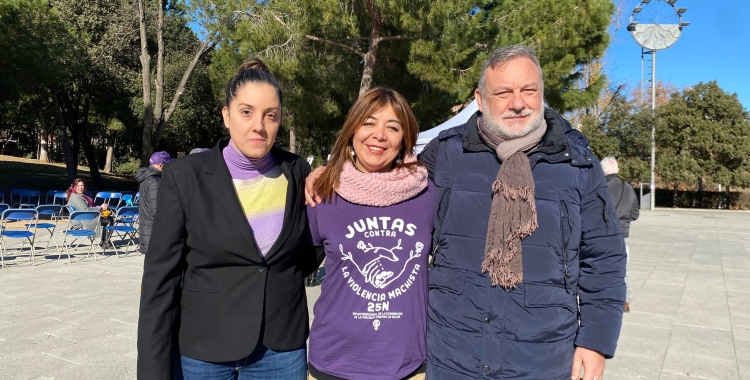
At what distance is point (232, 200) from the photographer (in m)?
1.73

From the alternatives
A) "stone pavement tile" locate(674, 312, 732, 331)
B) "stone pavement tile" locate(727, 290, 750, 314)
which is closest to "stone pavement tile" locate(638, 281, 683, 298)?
"stone pavement tile" locate(727, 290, 750, 314)

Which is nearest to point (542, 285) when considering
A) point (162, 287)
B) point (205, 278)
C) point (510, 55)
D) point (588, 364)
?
point (588, 364)

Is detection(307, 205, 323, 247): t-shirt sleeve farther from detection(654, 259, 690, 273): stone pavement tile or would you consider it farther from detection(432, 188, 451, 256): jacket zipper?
detection(654, 259, 690, 273): stone pavement tile

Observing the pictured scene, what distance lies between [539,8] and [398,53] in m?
3.02

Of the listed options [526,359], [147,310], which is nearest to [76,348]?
[147,310]

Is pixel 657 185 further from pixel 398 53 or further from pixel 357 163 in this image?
pixel 357 163

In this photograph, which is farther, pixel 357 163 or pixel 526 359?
pixel 357 163

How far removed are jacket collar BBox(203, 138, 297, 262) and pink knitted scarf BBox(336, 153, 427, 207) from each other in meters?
0.20

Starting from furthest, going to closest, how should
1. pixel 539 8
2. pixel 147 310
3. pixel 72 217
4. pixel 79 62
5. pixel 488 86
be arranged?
pixel 79 62
pixel 539 8
pixel 72 217
pixel 488 86
pixel 147 310

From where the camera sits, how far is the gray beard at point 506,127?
1.80m

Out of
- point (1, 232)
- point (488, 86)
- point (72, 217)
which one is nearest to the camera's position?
point (488, 86)

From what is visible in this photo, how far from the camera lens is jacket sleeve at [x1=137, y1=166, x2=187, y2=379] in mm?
1633

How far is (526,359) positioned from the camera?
171cm

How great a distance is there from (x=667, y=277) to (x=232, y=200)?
8260 millimetres
